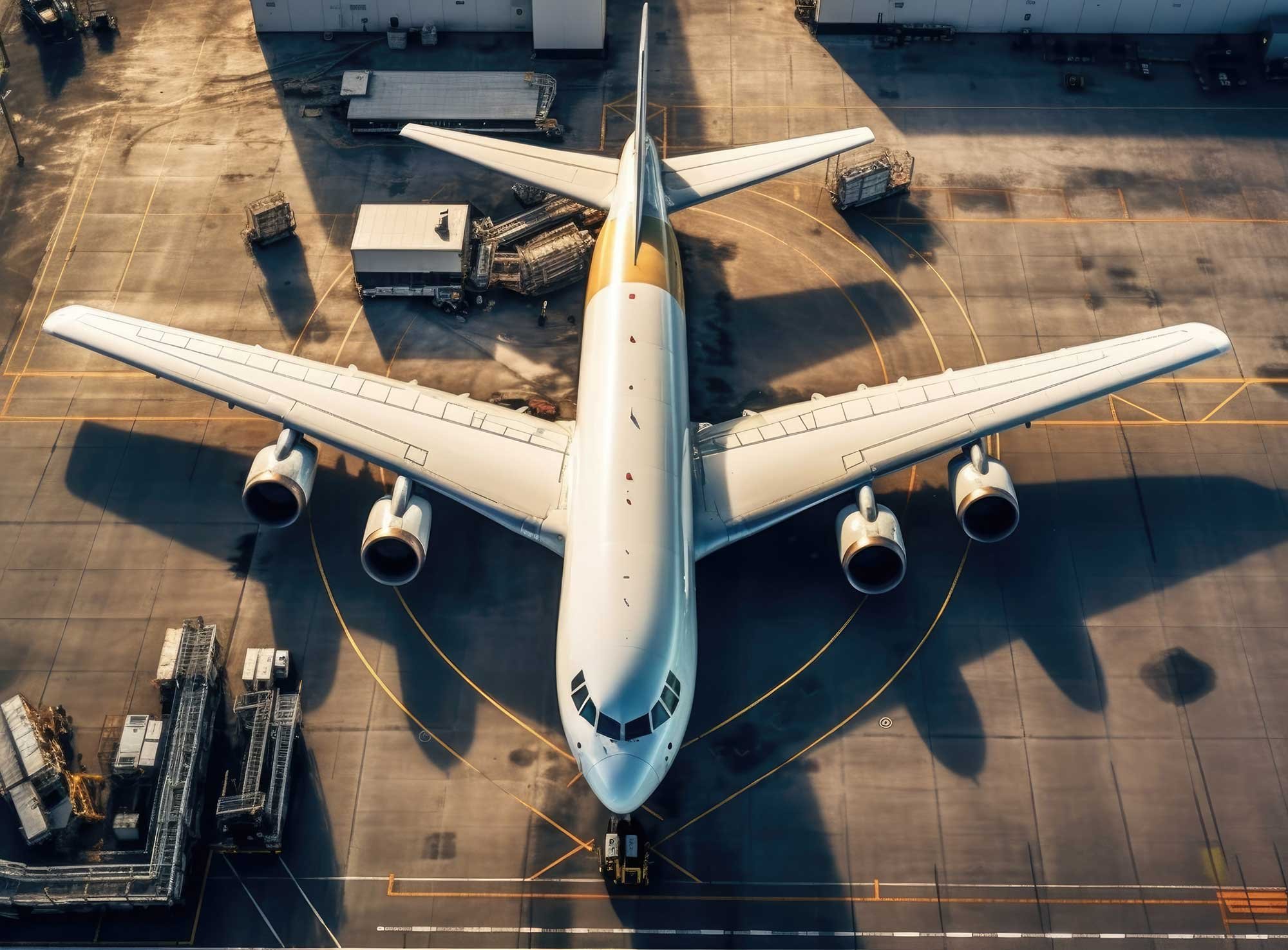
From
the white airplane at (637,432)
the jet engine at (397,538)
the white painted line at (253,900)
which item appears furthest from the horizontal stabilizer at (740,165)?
the white painted line at (253,900)

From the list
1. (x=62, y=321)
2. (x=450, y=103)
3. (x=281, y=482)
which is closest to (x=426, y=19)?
(x=450, y=103)

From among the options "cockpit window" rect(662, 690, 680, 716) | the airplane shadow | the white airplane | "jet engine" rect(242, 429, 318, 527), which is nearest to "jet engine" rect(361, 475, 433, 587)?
the white airplane

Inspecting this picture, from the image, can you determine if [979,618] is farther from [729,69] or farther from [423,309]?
[729,69]

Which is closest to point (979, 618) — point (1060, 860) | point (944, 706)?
point (944, 706)

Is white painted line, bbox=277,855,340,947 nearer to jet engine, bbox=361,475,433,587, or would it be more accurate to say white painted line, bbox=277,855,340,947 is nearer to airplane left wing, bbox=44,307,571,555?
jet engine, bbox=361,475,433,587

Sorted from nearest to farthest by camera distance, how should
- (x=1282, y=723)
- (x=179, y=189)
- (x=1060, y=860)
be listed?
(x=1060, y=860)
(x=1282, y=723)
(x=179, y=189)
